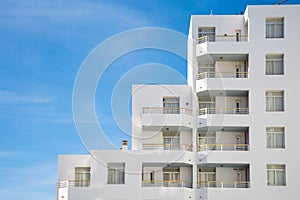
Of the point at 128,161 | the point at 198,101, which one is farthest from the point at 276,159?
the point at 128,161

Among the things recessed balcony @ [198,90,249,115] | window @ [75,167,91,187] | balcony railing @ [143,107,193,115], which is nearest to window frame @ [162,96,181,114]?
balcony railing @ [143,107,193,115]

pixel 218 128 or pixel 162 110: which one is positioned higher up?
pixel 162 110

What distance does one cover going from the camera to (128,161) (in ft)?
124

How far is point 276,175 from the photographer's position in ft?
125

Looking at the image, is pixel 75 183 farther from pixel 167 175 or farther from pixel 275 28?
pixel 275 28

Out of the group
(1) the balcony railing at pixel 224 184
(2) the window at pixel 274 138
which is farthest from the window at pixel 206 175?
(2) the window at pixel 274 138

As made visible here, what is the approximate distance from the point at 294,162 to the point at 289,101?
4069 mm

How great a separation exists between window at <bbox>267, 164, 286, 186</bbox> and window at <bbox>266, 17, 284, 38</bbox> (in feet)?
29.1

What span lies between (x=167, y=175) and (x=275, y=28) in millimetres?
12478

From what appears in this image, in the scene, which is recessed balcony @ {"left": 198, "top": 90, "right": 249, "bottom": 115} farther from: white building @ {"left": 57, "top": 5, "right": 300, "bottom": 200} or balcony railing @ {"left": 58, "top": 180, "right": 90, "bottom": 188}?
balcony railing @ {"left": 58, "top": 180, "right": 90, "bottom": 188}

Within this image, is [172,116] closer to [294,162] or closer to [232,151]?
[232,151]

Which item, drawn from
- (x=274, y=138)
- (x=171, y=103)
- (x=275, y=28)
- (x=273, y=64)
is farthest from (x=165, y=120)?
(x=275, y=28)

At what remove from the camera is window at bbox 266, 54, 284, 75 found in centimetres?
3966

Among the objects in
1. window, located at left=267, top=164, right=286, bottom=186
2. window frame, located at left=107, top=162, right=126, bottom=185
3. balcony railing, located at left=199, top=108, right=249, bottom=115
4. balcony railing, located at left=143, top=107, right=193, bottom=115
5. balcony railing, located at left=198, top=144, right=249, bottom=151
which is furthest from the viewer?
balcony railing, located at left=143, top=107, right=193, bottom=115
